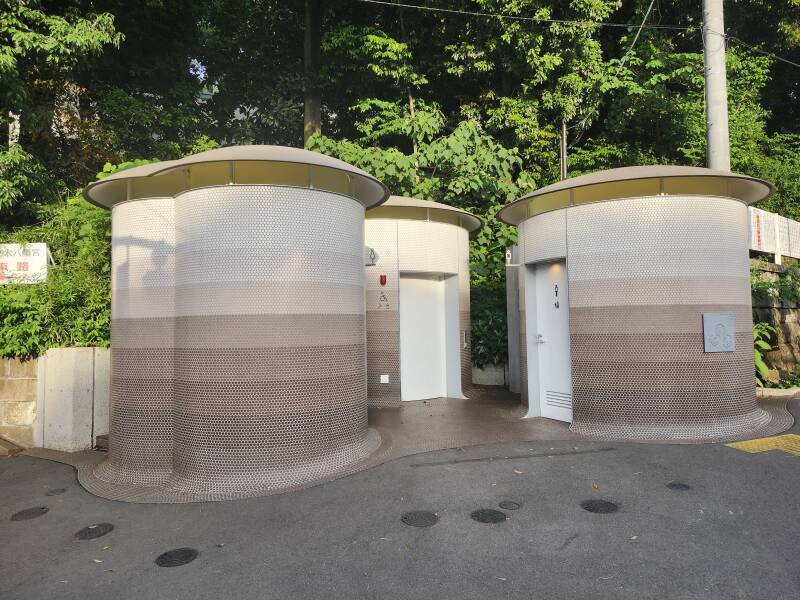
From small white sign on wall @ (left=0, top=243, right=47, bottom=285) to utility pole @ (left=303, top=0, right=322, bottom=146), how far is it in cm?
976

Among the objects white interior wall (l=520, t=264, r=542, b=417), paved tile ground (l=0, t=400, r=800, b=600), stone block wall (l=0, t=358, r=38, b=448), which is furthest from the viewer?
white interior wall (l=520, t=264, r=542, b=417)

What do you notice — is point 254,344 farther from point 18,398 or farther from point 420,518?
point 18,398

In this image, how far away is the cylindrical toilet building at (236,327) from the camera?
5.32m

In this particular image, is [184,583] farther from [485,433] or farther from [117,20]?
[117,20]

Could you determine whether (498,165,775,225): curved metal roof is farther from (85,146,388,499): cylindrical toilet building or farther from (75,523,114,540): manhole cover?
(75,523,114,540): manhole cover

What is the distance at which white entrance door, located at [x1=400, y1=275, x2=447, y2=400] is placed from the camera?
9656mm

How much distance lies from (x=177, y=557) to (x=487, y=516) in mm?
2508

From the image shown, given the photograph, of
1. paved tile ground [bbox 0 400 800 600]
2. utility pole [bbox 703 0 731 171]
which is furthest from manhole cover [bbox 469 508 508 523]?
utility pole [bbox 703 0 731 171]

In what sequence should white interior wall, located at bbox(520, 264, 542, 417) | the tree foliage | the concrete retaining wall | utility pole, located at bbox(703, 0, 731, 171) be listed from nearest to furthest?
the concrete retaining wall
white interior wall, located at bbox(520, 264, 542, 417)
utility pole, located at bbox(703, 0, 731, 171)
the tree foliage

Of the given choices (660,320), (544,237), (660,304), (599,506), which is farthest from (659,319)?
(599,506)

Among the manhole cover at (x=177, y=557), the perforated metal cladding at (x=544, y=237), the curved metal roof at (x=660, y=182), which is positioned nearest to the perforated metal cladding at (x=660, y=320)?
the curved metal roof at (x=660, y=182)

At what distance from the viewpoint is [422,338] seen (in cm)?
985

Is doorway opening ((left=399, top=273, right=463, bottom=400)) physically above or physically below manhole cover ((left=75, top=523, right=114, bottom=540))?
above

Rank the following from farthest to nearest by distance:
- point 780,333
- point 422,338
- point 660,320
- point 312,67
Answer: point 312,67, point 780,333, point 422,338, point 660,320
